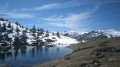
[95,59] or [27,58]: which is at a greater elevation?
[95,59]

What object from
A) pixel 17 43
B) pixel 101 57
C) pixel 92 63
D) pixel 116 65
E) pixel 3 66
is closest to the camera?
pixel 116 65

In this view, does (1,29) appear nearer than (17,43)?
No

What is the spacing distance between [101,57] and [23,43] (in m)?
154

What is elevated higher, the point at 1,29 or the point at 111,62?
the point at 1,29

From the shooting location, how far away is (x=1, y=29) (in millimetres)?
191875

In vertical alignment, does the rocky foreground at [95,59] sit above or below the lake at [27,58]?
above

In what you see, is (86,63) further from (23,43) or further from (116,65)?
(23,43)

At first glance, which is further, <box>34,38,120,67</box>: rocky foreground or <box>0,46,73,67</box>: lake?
<box>0,46,73,67</box>: lake

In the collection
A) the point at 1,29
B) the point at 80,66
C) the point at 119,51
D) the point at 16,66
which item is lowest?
the point at 16,66

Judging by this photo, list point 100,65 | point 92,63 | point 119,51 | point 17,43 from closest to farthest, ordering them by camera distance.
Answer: point 100,65
point 92,63
point 119,51
point 17,43

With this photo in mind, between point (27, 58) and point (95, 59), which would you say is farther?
point (27, 58)

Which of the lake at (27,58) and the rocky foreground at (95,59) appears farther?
the lake at (27,58)

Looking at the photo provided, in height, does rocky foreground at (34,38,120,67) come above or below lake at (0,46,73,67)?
above

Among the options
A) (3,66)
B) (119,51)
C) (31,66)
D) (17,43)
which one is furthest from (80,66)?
(17,43)
